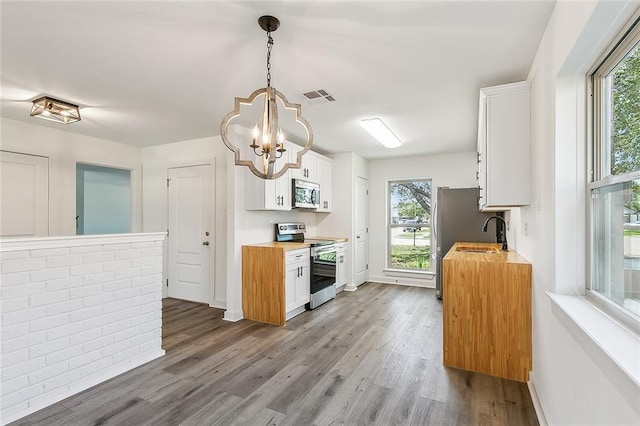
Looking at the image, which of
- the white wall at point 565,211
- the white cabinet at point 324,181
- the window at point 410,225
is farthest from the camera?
the window at point 410,225

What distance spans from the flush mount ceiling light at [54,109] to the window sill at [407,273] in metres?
5.11

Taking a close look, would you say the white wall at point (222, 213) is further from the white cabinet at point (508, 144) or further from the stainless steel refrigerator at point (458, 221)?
the white cabinet at point (508, 144)

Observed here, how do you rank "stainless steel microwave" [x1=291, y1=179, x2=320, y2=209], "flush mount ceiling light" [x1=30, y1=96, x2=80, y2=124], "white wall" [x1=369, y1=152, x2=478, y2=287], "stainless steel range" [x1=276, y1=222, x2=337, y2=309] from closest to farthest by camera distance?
1. "flush mount ceiling light" [x1=30, y1=96, x2=80, y2=124]
2. "stainless steel range" [x1=276, y1=222, x2=337, y2=309]
3. "stainless steel microwave" [x1=291, y1=179, x2=320, y2=209]
4. "white wall" [x1=369, y1=152, x2=478, y2=287]

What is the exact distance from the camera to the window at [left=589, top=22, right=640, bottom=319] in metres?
1.17

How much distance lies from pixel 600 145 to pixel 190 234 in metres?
4.58

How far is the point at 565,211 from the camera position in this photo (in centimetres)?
161

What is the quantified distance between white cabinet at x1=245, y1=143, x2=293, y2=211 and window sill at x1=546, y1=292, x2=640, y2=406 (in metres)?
3.08

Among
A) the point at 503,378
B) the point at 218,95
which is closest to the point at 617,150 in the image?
the point at 503,378

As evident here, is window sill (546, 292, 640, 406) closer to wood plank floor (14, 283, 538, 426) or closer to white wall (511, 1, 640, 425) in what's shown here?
white wall (511, 1, 640, 425)

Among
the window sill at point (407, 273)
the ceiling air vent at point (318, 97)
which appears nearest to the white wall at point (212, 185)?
the ceiling air vent at point (318, 97)

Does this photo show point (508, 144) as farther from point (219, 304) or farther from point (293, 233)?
point (219, 304)

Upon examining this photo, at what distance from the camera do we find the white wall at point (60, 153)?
12.0ft

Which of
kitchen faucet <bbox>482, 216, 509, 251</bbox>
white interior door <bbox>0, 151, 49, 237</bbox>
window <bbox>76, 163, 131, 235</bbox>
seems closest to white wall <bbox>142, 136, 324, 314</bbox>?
white interior door <bbox>0, 151, 49, 237</bbox>

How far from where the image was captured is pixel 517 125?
2.31 meters
